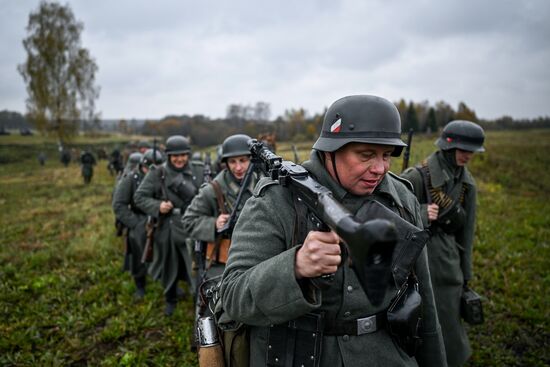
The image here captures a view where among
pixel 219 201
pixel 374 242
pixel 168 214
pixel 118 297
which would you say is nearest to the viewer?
pixel 374 242

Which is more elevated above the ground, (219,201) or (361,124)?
(361,124)

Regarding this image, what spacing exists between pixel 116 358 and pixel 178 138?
3.39 meters

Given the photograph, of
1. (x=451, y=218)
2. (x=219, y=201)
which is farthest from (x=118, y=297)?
(x=451, y=218)

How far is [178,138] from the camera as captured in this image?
6172 millimetres

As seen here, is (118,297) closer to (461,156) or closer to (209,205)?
(209,205)

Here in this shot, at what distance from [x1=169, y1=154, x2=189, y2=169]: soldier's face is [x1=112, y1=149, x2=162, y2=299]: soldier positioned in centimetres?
108

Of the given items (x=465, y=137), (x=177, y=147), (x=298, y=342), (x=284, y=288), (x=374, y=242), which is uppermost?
(x=465, y=137)

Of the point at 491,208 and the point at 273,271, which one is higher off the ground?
the point at 273,271

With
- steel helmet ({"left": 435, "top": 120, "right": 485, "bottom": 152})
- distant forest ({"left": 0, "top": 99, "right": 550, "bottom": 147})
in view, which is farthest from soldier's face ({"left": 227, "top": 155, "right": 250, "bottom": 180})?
distant forest ({"left": 0, "top": 99, "right": 550, "bottom": 147})

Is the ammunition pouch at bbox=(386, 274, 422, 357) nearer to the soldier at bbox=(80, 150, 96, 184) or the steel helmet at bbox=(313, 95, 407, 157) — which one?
the steel helmet at bbox=(313, 95, 407, 157)

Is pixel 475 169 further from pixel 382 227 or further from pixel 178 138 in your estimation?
pixel 382 227

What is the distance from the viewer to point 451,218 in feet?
12.6

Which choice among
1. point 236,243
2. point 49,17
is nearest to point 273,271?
point 236,243

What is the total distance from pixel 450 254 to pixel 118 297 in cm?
564
